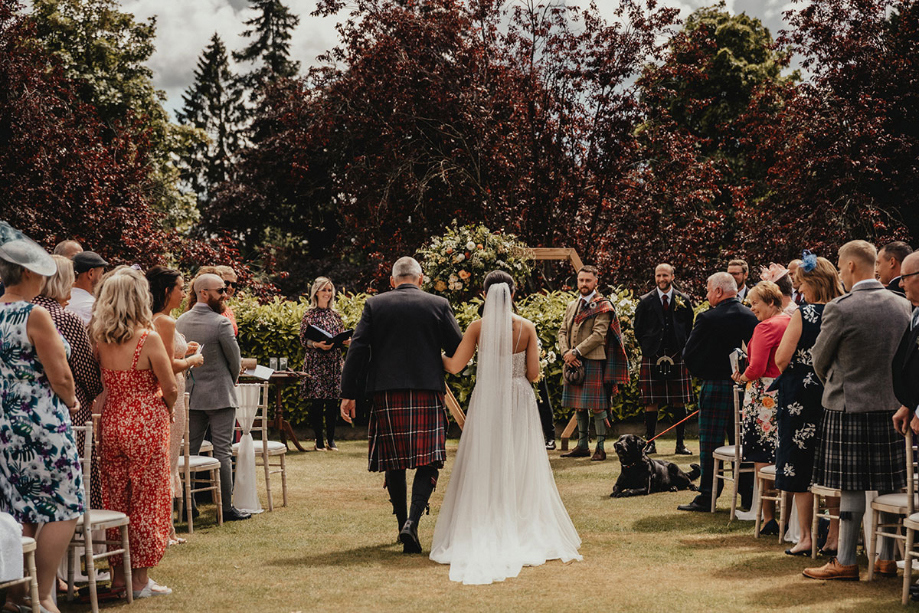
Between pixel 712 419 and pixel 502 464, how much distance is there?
2.69 meters

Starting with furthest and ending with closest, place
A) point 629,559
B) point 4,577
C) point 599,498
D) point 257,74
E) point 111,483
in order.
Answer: point 257,74 < point 599,498 < point 629,559 < point 111,483 < point 4,577

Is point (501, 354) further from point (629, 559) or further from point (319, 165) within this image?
point (319, 165)

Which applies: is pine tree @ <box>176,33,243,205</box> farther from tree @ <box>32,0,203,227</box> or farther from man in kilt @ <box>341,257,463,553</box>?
man in kilt @ <box>341,257,463,553</box>

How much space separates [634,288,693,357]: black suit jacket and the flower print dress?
16.6 ft

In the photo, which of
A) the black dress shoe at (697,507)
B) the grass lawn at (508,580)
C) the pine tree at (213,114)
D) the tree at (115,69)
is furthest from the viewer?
the pine tree at (213,114)

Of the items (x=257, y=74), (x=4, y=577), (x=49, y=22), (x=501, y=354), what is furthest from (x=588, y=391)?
(x=257, y=74)

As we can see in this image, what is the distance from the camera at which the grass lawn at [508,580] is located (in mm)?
5148

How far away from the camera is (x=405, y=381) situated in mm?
6426

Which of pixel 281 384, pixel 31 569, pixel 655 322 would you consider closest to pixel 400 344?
pixel 31 569

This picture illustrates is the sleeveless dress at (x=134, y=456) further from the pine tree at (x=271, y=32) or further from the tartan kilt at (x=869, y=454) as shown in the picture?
the pine tree at (x=271, y=32)

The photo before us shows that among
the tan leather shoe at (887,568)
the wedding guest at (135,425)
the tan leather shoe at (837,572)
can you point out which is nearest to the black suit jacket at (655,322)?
the tan leather shoe at (887,568)

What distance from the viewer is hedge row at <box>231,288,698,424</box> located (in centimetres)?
1262

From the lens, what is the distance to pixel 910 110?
17.3 meters

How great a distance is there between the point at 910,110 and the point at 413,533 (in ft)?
49.2
